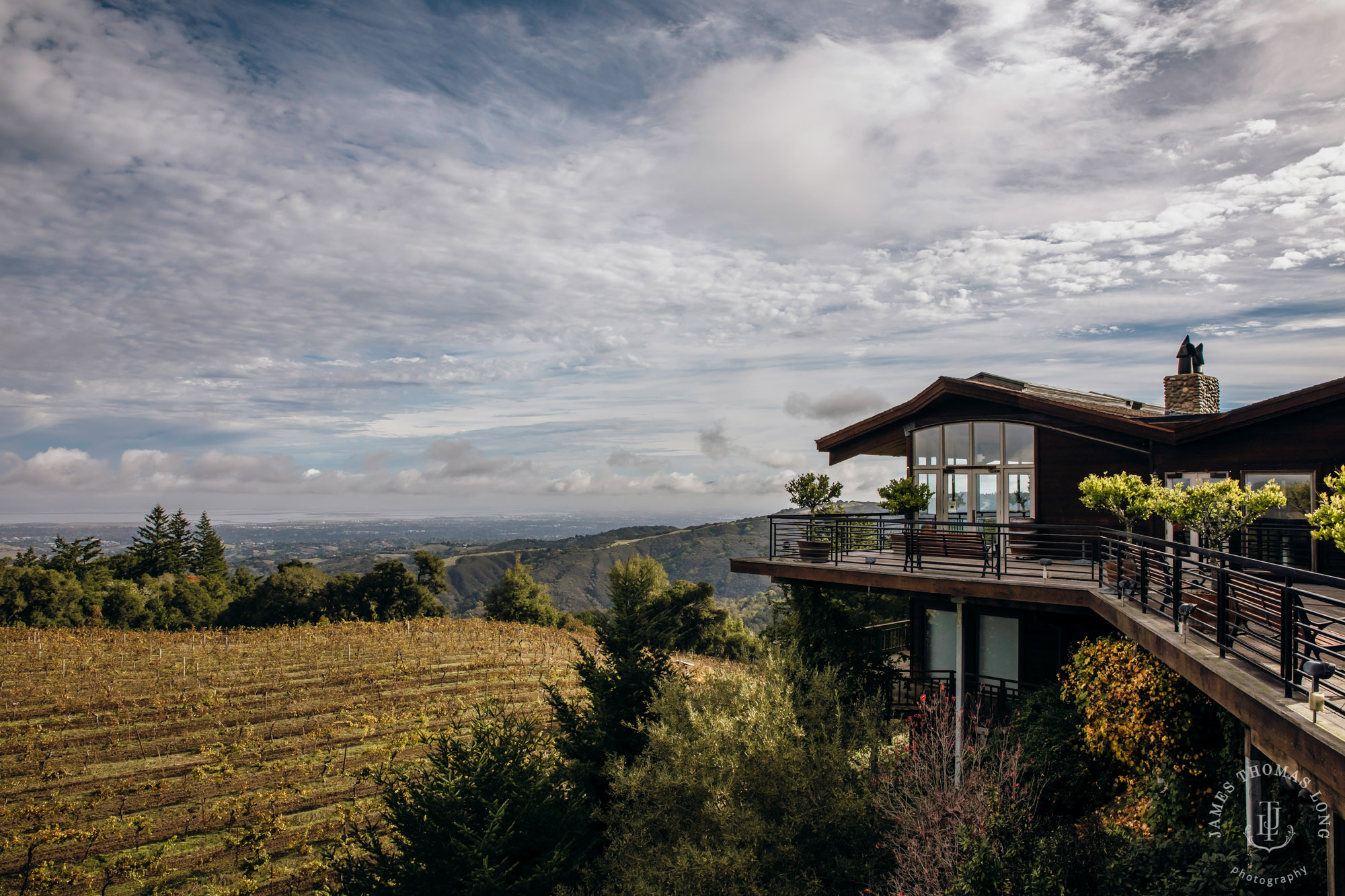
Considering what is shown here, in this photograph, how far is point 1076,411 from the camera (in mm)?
13508

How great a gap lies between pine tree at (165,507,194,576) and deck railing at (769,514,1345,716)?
231 feet

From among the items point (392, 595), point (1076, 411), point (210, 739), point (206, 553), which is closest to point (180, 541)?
point (206, 553)

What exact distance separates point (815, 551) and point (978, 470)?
14.2 ft

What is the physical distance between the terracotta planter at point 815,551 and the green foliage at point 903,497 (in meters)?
2.08

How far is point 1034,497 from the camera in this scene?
14.3 m

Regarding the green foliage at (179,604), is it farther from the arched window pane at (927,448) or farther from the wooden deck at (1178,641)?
the arched window pane at (927,448)

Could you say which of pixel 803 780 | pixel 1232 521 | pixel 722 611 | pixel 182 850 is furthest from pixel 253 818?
pixel 722 611

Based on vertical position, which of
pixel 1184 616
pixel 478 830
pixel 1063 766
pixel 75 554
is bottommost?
pixel 75 554

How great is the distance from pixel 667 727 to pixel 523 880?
9.65ft

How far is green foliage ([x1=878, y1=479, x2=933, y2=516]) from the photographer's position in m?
14.7

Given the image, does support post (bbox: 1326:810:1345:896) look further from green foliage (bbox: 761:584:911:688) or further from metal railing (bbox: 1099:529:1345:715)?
green foliage (bbox: 761:584:911:688)

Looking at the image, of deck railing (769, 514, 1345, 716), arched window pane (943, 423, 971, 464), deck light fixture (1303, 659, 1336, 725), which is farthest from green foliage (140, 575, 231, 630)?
deck light fixture (1303, 659, 1336, 725)

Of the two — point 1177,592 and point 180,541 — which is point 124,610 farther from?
point 1177,592

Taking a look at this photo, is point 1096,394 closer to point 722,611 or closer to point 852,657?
point 852,657
